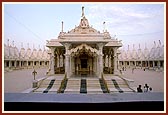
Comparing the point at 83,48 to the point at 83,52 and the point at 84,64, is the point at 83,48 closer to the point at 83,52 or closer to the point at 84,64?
the point at 83,52

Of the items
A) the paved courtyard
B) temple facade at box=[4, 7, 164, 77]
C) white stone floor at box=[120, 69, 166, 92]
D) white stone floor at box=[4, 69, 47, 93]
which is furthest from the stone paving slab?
temple facade at box=[4, 7, 164, 77]

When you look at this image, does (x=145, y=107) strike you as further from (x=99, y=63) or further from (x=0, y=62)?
(x=99, y=63)

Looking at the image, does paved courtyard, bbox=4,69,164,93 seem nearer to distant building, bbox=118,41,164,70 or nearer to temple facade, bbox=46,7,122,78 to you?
temple facade, bbox=46,7,122,78

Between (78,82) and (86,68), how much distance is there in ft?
21.6

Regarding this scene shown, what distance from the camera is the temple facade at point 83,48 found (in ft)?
42.8

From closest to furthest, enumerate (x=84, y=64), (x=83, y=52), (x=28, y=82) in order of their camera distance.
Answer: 1. (x=28, y=82)
2. (x=83, y=52)
3. (x=84, y=64)

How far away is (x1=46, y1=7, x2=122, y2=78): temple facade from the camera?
13047 millimetres

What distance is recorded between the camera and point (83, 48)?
13031mm

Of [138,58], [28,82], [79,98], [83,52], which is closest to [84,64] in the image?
[83,52]

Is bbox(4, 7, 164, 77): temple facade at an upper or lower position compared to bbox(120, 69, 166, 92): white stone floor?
upper

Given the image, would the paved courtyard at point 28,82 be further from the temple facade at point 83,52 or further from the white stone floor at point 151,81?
the temple facade at point 83,52

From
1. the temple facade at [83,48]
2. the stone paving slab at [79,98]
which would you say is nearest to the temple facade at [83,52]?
the temple facade at [83,48]

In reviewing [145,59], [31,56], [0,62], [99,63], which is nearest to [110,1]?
→ [0,62]

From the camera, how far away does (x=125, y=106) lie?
2512mm
